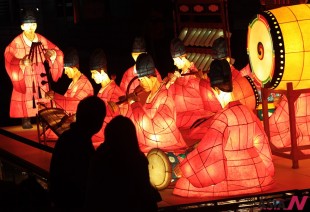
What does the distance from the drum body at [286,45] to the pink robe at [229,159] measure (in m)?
0.88

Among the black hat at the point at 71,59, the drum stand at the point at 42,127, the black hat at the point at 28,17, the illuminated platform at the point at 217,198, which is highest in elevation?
the black hat at the point at 28,17

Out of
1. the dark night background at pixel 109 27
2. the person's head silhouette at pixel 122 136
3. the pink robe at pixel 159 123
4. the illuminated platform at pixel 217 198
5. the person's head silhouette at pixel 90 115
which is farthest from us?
the dark night background at pixel 109 27

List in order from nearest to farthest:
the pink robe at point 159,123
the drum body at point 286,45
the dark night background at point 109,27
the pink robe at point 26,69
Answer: the drum body at point 286,45
the pink robe at point 159,123
the pink robe at point 26,69
the dark night background at point 109,27

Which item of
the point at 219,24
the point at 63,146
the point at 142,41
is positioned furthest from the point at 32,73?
the point at 63,146

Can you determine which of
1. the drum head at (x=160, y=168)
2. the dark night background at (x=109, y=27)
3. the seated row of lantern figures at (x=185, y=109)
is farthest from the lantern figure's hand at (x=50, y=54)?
the dark night background at (x=109, y=27)

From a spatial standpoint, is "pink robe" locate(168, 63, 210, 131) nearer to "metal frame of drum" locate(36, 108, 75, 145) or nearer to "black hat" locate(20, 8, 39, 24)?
"metal frame of drum" locate(36, 108, 75, 145)

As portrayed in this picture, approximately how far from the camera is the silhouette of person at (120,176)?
4152 mm

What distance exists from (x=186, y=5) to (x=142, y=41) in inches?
38.4

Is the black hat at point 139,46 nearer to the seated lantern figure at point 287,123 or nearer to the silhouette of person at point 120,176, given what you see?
the seated lantern figure at point 287,123

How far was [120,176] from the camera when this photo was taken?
13.7 ft

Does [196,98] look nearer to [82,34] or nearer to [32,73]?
[32,73]

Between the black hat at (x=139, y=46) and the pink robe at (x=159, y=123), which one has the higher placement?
the black hat at (x=139, y=46)

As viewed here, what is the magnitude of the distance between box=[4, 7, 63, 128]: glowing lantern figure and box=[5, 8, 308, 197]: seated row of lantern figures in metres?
0.01

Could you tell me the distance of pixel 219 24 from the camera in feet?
31.3
